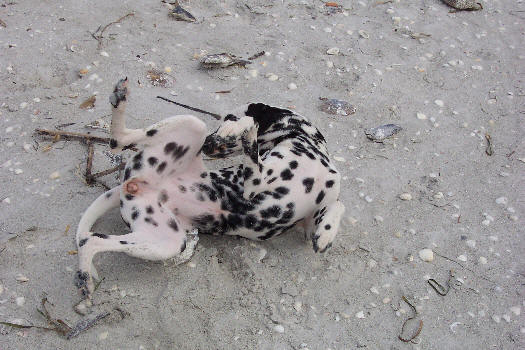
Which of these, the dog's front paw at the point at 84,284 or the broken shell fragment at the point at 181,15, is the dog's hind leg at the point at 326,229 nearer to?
the dog's front paw at the point at 84,284

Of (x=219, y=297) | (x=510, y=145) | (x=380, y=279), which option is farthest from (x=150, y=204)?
(x=510, y=145)

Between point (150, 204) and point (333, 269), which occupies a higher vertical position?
point (150, 204)

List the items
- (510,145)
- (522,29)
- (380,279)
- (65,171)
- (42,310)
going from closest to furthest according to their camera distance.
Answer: (42,310) < (380,279) < (65,171) < (510,145) < (522,29)

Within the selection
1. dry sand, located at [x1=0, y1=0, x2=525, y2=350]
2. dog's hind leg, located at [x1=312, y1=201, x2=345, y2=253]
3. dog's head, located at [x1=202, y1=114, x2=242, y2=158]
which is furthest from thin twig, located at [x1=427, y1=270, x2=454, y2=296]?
dog's head, located at [x1=202, y1=114, x2=242, y2=158]

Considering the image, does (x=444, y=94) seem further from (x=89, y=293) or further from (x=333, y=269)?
(x=89, y=293)

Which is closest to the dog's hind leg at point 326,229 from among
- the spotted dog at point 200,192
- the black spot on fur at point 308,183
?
the spotted dog at point 200,192

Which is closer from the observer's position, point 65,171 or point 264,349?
point 264,349

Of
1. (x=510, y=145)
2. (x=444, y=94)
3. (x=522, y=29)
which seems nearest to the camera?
(x=510, y=145)

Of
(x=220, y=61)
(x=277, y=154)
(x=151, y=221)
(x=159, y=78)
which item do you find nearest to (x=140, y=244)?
(x=151, y=221)
